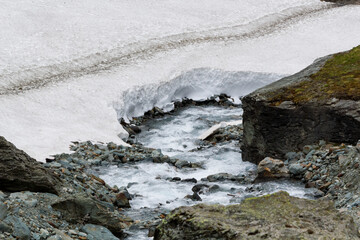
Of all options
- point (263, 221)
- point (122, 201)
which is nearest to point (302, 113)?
point (122, 201)

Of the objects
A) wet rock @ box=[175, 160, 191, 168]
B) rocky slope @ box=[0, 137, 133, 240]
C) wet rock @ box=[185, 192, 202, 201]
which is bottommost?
wet rock @ box=[175, 160, 191, 168]

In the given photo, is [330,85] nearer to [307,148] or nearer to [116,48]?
[307,148]

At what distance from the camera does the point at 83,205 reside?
31.6 feet

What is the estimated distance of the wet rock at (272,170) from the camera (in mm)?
13531

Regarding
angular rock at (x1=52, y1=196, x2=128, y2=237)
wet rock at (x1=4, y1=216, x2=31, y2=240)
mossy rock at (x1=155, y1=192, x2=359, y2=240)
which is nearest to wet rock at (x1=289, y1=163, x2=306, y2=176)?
angular rock at (x1=52, y1=196, x2=128, y2=237)

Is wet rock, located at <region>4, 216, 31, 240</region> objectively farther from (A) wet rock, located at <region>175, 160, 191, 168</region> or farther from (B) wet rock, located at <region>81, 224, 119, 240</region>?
(A) wet rock, located at <region>175, 160, 191, 168</region>

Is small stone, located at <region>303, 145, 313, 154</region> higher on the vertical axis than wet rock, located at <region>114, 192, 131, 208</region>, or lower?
higher

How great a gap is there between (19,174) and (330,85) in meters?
9.89

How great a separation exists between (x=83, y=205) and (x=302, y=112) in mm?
7720

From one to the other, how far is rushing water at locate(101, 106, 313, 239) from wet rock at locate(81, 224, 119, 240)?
0.82m

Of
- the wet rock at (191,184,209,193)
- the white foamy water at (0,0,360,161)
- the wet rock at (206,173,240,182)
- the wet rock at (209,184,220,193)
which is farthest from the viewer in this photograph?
the white foamy water at (0,0,360,161)

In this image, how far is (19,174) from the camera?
31.1 ft

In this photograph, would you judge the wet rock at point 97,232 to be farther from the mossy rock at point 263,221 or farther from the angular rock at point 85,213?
the mossy rock at point 263,221

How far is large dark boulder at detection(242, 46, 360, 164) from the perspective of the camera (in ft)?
46.4
